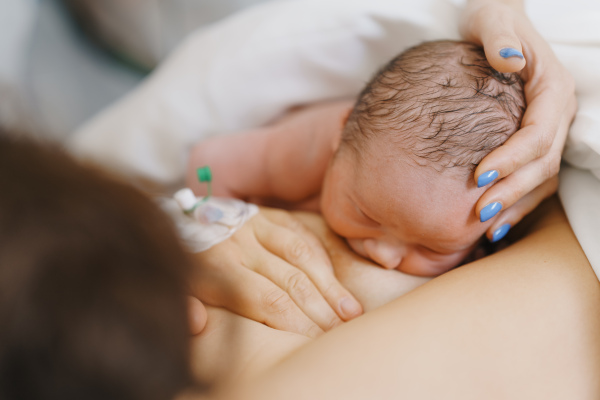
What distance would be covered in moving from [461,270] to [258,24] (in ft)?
2.94

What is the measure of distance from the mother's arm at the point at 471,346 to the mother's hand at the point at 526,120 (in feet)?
0.43

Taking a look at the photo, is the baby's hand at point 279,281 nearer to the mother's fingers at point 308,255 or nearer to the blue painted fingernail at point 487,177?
the mother's fingers at point 308,255

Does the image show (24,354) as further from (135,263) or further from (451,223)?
(451,223)

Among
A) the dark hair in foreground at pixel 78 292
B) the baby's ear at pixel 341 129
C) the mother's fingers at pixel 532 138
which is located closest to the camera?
the dark hair in foreground at pixel 78 292

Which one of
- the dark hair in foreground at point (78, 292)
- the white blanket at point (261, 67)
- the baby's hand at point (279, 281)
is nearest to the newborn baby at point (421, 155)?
the baby's hand at point (279, 281)

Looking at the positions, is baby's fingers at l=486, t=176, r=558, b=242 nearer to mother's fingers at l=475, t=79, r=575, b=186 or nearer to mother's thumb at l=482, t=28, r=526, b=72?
mother's fingers at l=475, t=79, r=575, b=186

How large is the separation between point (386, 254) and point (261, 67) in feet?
2.21

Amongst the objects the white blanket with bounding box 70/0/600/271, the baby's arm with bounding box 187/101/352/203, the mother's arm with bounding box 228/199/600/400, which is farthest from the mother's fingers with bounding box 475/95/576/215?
the baby's arm with bounding box 187/101/352/203

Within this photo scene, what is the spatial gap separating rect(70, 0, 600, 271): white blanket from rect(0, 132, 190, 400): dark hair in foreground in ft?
2.07

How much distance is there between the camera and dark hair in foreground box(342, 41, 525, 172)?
76cm

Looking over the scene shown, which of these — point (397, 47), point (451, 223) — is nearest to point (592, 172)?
point (451, 223)

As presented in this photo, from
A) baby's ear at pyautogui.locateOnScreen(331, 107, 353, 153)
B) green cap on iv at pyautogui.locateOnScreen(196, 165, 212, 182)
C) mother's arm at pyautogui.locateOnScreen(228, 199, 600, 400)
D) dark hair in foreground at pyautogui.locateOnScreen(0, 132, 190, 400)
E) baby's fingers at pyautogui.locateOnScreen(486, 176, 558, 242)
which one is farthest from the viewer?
green cap on iv at pyautogui.locateOnScreen(196, 165, 212, 182)

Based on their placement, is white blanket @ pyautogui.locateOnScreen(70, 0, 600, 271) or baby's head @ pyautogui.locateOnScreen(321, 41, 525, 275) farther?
white blanket @ pyautogui.locateOnScreen(70, 0, 600, 271)

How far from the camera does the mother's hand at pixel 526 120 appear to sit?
0.74 metres
